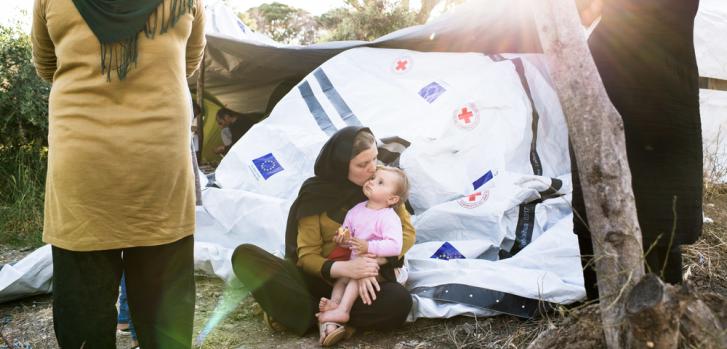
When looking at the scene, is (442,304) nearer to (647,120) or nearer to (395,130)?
(647,120)

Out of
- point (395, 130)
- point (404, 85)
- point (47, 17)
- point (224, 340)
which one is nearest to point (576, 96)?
point (47, 17)

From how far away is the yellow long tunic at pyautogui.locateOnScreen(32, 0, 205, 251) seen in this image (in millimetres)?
1430

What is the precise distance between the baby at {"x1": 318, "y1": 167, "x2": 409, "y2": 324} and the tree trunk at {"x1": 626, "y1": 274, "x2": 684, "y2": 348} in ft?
3.51

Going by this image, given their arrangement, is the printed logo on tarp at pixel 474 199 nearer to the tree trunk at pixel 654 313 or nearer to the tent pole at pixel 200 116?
the tree trunk at pixel 654 313

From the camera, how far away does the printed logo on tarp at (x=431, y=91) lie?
392 centimetres

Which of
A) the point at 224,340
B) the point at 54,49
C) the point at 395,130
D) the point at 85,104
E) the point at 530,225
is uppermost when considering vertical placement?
the point at 54,49

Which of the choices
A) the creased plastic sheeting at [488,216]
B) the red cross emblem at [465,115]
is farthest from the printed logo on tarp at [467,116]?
the creased plastic sheeting at [488,216]

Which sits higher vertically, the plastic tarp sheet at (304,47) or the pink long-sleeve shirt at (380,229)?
the plastic tarp sheet at (304,47)

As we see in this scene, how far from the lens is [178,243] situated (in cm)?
162

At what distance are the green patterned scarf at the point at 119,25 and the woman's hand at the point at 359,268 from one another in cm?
110

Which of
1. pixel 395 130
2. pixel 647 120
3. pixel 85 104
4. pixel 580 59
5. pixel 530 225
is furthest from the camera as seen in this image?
pixel 395 130

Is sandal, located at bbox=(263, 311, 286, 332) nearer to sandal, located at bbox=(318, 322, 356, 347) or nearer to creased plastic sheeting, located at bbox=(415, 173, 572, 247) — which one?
sandal, located at bbox=(318, 322, 356, 347)

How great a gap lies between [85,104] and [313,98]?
276 centimetres

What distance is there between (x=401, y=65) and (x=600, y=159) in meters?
2.86
